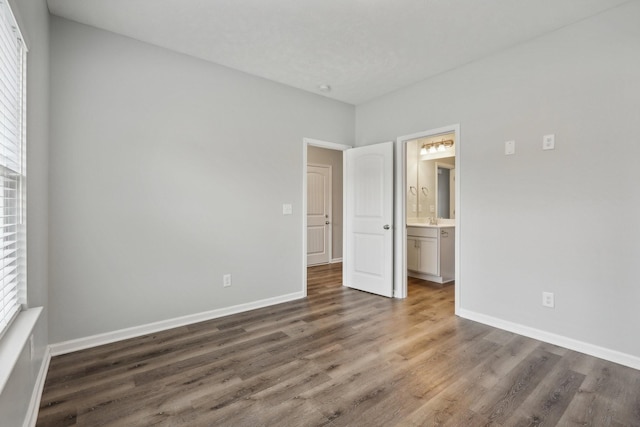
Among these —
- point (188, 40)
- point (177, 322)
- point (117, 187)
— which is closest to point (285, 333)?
point (177, 322)

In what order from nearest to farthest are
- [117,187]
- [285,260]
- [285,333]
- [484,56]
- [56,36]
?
[56,36]
[117,187]
[285,333]
[484,56]
[285,260]

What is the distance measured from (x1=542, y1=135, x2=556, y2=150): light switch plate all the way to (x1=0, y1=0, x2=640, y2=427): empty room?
0.06 feet

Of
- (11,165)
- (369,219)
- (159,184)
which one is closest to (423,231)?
(369,219)

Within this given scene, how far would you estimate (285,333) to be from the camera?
2939 mm

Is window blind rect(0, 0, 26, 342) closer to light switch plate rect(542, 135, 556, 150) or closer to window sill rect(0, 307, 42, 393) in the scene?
window sill rect(0, 307, 42, 393)

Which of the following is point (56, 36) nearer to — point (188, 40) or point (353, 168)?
point (188, 40)

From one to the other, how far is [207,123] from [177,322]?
2.02 metres

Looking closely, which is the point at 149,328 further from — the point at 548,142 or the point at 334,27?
the point at 548,142

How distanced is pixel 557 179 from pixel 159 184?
3545 millimetres

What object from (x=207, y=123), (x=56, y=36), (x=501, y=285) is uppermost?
(x=56, y=36)

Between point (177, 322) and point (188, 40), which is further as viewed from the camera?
point (177, 322)

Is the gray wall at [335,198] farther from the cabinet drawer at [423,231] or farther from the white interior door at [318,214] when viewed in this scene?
the cabinet drawer at [423,231]

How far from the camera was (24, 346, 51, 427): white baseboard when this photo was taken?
1.65 metres

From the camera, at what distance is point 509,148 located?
2.98 m
